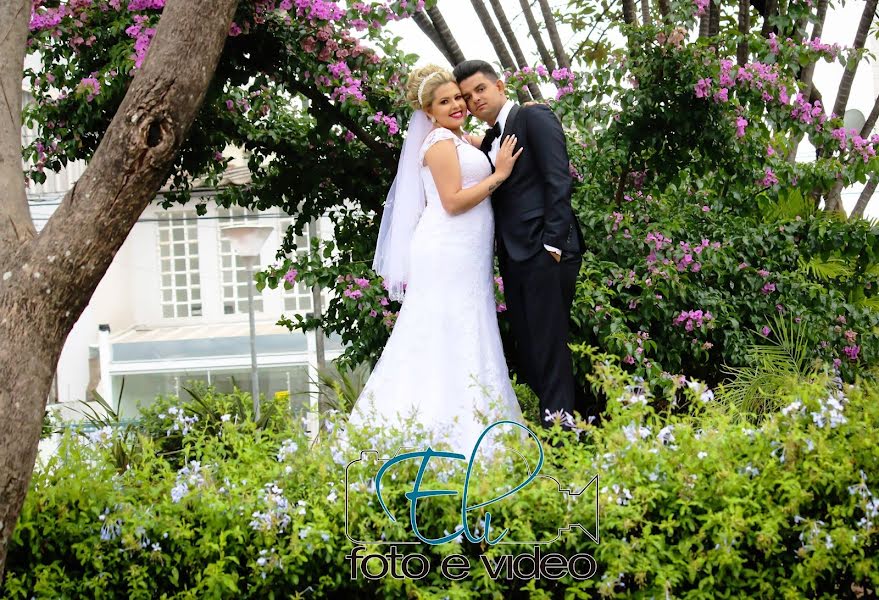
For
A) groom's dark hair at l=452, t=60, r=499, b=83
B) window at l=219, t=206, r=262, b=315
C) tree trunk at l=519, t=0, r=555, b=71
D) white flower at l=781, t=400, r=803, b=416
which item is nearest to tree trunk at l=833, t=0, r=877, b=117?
tree trunk at l=519, t=0, r=555, b=71

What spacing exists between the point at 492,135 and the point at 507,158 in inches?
13.3

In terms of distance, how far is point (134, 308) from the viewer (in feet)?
67.8

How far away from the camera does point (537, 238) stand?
4625 mm

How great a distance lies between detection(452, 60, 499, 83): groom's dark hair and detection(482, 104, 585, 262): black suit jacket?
205mm

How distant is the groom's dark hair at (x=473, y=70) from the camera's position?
468 cm

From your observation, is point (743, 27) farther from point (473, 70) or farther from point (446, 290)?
point (446, 290)

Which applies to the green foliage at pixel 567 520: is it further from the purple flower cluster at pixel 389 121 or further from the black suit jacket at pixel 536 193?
the purple flower cluster at pixel 389 121

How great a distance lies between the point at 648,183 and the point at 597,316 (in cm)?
147

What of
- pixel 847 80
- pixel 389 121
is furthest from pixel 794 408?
pixel 847 80

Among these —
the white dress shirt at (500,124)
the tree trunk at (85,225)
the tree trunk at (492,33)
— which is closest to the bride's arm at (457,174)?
the white dress shirt at (500,124)

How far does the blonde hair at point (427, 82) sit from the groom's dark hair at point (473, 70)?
0.18 feet

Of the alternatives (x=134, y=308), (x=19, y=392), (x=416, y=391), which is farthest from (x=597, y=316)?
(x=134, y=308)

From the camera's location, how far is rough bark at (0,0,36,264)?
139 inches

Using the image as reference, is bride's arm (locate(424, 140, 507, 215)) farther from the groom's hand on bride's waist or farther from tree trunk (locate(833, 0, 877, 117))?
tree trunk (locate(833, 0, 877, 117))
